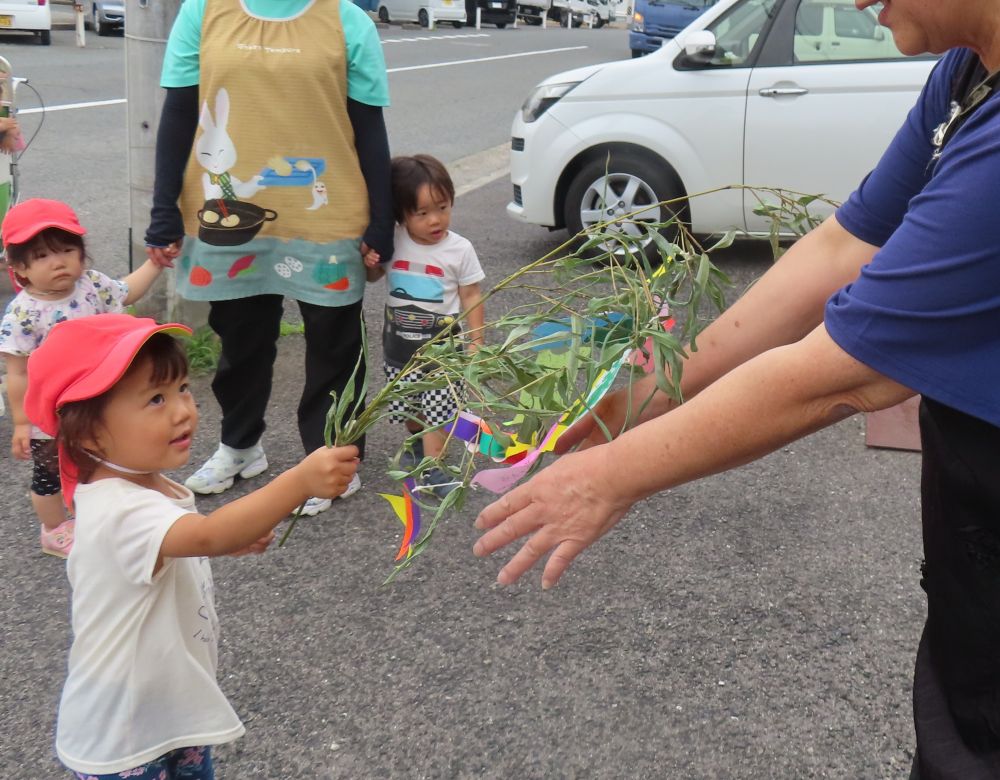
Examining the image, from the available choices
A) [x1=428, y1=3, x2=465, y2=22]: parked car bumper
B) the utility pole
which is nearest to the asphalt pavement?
the utility pole

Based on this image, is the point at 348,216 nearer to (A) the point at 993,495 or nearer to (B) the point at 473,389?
→ (B) the point at 473,389

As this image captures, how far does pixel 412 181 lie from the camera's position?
3.91 metres

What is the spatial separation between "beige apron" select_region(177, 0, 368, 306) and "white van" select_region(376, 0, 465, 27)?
29.2 m

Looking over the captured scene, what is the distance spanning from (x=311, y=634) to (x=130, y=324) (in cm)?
143

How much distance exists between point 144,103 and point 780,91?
376cm

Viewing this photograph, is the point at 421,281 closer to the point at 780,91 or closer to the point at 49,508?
the point at 49,508

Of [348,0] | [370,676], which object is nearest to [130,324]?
[370,676]

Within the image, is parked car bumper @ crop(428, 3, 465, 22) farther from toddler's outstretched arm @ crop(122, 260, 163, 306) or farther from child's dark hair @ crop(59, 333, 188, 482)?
child's dark hair @ crop(59, 333, 188, 482)

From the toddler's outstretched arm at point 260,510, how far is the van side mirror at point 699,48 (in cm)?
531

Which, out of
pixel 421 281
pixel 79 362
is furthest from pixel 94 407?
pixel 421 281

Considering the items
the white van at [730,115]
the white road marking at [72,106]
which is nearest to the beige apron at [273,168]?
the white van at [730,115]

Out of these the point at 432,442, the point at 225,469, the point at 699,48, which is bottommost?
the point at 225,469

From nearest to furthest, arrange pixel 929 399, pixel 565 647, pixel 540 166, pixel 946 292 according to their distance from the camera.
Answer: pixel 946 292 < pixel 929 399 < pixel 565 647 < pixel 540 166

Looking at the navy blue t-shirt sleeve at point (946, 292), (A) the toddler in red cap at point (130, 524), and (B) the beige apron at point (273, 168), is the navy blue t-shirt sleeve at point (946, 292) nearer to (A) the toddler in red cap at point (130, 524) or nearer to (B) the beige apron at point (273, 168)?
(A) the toddler in red cap at point (130, 524)
